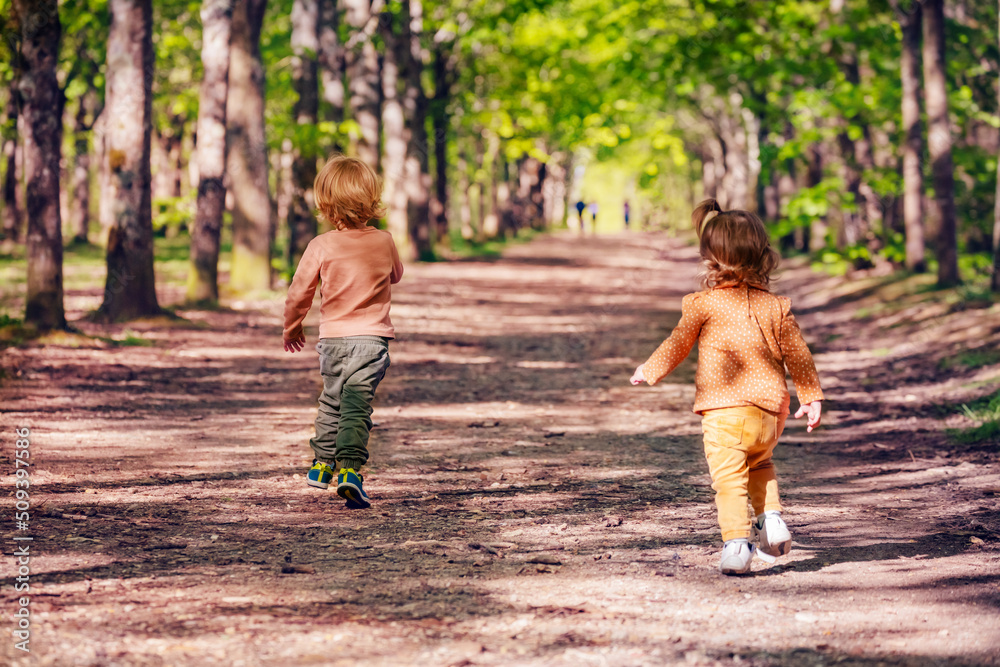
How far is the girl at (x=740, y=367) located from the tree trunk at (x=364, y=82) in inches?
734

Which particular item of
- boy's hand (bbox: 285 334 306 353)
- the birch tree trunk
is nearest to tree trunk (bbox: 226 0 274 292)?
the birch tree trunk

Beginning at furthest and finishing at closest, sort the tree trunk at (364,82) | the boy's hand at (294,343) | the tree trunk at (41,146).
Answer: the tree trunk at (364,82), the tree trunk at (41,146), the boy's hand at (294,343)

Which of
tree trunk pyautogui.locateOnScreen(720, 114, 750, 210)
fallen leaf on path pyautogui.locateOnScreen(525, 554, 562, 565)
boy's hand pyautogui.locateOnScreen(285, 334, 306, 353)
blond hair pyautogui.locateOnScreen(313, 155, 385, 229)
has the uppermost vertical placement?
tree trunk pyautogui.locateOnScreen(720, 114, 750, 210)

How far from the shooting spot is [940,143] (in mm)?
15180

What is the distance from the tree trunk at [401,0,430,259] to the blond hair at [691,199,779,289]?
2232 centimetres

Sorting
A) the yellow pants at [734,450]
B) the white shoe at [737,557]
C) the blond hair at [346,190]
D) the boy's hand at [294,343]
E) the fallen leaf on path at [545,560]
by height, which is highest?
the blond hair at [346,190]

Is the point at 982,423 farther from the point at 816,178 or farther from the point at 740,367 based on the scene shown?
the point at 816,178

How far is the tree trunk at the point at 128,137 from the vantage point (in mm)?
12633

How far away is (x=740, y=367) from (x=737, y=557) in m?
0.83

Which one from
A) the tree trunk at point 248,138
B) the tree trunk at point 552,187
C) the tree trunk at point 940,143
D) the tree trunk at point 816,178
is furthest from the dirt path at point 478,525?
the tree trunk at point 552,187

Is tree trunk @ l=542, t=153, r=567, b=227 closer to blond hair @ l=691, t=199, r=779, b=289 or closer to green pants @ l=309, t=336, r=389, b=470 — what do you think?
green pants @ l=309, t=336, r=389, b=470

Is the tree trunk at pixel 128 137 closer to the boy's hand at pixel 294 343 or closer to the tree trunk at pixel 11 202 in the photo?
the boy's hand at pixel 294 343

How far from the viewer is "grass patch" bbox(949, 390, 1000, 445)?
7840 millimetres

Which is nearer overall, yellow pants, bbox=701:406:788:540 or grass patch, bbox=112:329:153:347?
yellow pants, bbox=701:406:788:540
